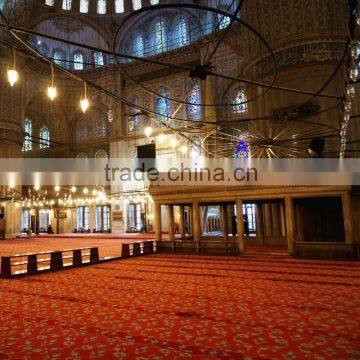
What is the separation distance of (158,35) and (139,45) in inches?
51.3

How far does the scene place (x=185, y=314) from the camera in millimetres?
3203

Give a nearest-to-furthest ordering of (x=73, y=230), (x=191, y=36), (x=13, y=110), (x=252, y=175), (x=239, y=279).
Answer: (x=239, y=279), (x=252, y=175), (x=13, y=110), (x=191, y=36), (x=73, y=230)

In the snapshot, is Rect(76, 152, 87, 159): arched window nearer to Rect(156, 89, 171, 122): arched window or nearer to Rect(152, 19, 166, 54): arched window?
Rect(156, 89, 171, 122): arched window

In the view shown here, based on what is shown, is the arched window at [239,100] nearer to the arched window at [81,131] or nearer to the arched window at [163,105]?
the arched window at [163,105]

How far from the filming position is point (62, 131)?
20922mm

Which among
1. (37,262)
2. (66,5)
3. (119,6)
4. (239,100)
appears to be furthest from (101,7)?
(37,262)

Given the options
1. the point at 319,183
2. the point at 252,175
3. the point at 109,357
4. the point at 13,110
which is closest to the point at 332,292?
the point at 109,357

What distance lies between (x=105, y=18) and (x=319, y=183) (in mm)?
17912


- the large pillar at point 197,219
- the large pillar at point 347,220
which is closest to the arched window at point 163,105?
the large pillar at point 197,219

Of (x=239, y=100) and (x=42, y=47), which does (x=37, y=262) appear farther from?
(x=42, y=47)

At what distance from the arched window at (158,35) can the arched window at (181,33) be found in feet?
2.53

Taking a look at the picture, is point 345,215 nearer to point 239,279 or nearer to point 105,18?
point 239,279

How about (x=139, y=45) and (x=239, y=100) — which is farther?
(x=139, y=45)

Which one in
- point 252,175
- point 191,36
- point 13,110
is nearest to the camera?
point 252,175
